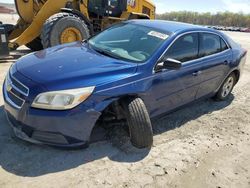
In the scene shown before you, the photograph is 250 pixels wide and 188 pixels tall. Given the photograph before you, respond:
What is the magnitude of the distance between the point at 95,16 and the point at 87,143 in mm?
7022

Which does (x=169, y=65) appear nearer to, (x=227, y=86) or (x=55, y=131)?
(x=55, y=131)

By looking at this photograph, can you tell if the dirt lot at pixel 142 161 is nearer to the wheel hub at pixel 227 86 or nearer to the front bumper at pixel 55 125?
the front bumper at pixel 55 125

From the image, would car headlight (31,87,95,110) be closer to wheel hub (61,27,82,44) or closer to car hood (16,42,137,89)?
car hood (16,42,137,89)

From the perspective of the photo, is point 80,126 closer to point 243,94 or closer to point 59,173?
point 59,173

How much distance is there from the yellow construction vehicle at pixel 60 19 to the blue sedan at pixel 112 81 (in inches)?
129

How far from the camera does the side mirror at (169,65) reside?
3.73 meters

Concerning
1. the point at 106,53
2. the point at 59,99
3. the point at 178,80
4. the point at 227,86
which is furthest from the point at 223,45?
the point at 59,99

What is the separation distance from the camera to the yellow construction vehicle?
7664mm

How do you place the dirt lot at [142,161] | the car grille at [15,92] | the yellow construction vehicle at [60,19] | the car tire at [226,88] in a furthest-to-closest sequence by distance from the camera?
the yellow construction vehicle at [60,19] → the car tire at [226,88] → the car grille at [15,92] → the dirt lot at [142,161]

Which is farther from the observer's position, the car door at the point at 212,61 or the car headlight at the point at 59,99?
the car door at the point at 212,61

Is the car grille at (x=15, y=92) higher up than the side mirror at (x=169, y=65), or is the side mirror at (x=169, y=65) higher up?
the side mirror at (x=169, y=65)

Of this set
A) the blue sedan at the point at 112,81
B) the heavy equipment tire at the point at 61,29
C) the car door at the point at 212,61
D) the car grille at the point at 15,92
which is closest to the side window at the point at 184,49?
the blue sedan at the point at 112,81

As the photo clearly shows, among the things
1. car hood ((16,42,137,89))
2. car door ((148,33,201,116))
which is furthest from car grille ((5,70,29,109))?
car door ((148,33,201,116))

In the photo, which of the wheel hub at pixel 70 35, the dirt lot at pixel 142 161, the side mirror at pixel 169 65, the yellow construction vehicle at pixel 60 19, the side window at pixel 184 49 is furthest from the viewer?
the wheel hub at pixel 70 35
